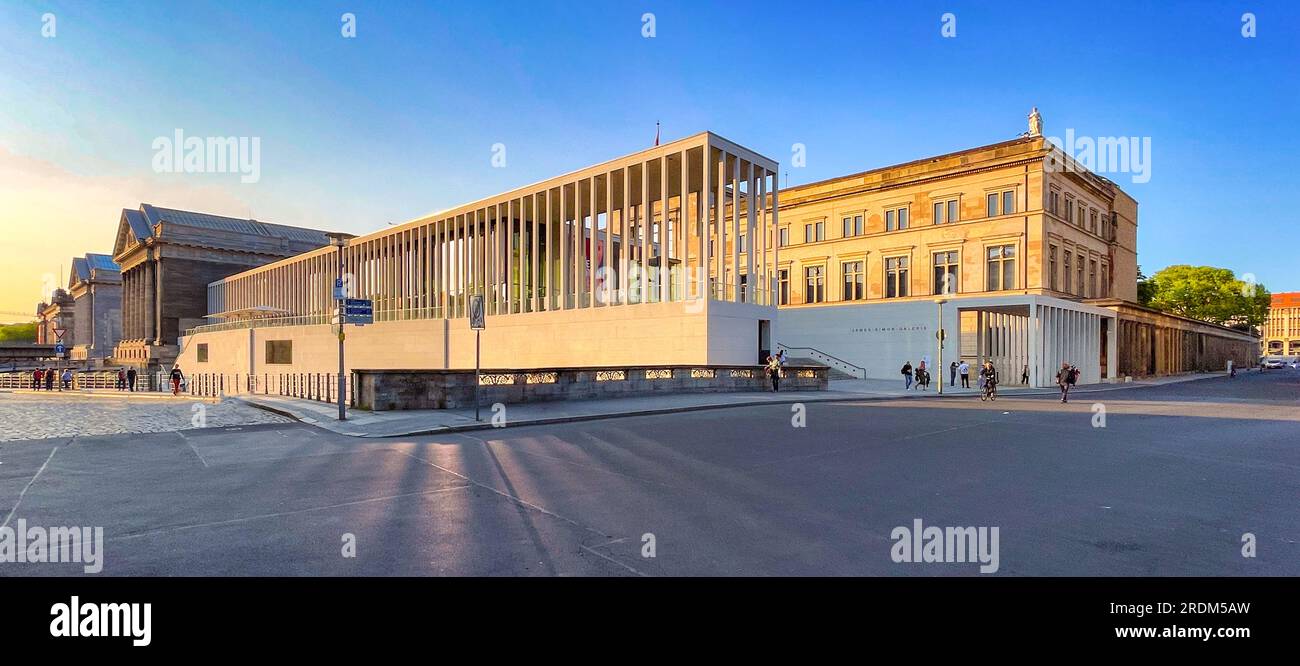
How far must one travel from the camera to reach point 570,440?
40.3ft

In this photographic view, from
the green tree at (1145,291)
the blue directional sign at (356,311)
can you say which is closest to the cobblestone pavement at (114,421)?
the blue directional sign at (356,311)

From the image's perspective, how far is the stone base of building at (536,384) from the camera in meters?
17.2

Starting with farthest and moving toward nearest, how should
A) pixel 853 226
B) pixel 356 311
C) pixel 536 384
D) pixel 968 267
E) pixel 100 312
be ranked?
pixel 100 312, pixel 853 226, pixel 968 267, pixel 536 384, pixel 356 311

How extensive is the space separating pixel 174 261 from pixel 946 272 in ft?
286

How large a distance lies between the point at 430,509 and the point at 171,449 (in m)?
7.65

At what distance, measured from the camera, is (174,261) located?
252ft

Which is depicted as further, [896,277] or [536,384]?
[896,277]

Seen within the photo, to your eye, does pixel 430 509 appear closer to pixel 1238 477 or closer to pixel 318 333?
pixel 1238 477

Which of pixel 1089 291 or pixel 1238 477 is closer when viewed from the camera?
pixel 1238 477

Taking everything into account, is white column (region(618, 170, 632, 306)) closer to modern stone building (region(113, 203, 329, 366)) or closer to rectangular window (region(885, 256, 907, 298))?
rectangular window (region(885, 256, 907, 298))

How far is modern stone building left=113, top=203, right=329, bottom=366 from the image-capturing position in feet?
250

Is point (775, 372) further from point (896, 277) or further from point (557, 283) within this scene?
point (896, 277)

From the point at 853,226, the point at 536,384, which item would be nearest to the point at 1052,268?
the point at 853,226
